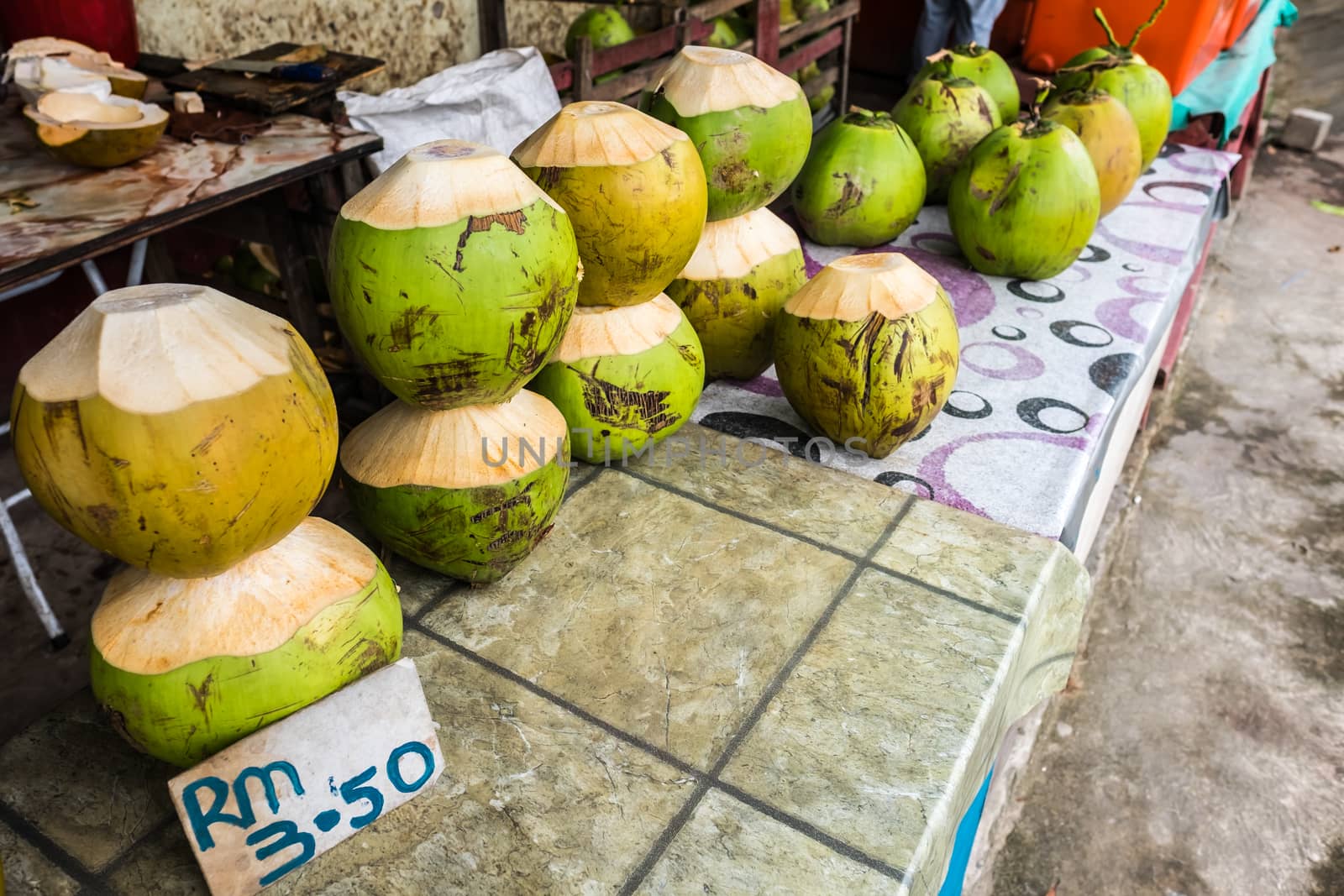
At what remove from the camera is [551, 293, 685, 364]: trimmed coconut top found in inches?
48.9

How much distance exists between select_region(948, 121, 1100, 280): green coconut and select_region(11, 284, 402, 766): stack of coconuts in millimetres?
1439

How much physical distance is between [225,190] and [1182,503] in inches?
98.8

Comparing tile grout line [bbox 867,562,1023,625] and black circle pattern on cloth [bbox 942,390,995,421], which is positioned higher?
tile grout line [bbox 867,562,1023,625]

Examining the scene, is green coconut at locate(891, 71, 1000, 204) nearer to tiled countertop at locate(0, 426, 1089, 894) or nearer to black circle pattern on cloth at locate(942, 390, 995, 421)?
black circle pattern on cloth at locate(942, 390, 995, 421)

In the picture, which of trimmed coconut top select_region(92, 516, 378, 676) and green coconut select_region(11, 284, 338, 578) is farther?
trimmed coconut top select_region(92, 516, 378, 676)

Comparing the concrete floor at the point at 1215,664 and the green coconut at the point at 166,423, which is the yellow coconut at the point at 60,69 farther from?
the concrete floor at the point at 1215,664

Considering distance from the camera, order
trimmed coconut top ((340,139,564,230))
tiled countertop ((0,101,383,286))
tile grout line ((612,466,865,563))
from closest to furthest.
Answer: trimmed coconut top ((340,139,564,230)) → tile grout line ((612,466,865,563)) → tiled countertop ((0,101,383,286))

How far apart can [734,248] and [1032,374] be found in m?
0.61

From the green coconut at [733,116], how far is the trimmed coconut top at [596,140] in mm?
197

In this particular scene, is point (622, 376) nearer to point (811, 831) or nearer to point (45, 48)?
point (811, 831)

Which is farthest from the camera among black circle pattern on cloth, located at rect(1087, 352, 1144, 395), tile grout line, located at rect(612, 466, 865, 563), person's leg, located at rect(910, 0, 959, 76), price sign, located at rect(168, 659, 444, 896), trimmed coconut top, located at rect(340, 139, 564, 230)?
person's leg, located at rect(910, 0, 959, 76)

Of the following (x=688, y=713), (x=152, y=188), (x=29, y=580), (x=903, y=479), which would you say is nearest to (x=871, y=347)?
(x=903, y=479)

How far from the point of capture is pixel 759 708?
99 cm

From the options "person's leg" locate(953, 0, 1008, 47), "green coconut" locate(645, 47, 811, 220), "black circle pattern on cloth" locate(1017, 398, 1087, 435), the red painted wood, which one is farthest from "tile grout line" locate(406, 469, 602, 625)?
"person's leg" locate(953, 0, 1008, 47)
